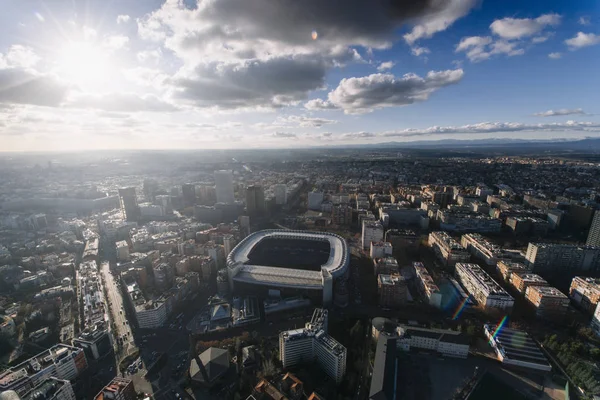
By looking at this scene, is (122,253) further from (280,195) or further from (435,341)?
(435,341)

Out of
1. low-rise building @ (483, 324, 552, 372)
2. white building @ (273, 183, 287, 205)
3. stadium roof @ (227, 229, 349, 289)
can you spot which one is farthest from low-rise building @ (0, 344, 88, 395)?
white building @ (273, 183, 287, 205)

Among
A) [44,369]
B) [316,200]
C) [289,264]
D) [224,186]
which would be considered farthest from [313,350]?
[224,186]

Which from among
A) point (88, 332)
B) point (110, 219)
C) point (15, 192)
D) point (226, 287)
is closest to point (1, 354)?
point (88, 332)

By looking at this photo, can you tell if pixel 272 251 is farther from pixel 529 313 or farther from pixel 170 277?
pixel 529 313

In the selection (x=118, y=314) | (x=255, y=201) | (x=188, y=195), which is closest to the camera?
(x=118, y=314)

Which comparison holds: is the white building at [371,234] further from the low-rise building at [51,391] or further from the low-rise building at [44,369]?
the low-rise building at [51,391]
